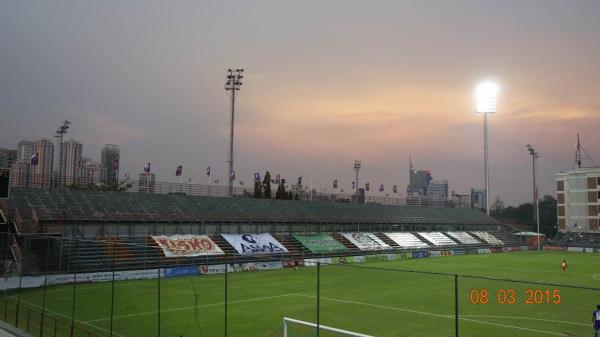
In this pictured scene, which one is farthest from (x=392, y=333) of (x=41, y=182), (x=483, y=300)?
(x=41, y=182)

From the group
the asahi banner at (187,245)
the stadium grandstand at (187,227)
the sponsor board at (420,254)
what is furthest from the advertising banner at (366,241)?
the asahi banner at (187,245)

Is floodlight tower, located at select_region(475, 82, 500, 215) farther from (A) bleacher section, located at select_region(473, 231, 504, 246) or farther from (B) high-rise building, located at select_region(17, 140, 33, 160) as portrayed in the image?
(B) high-rise building, located at select_region(17, 140, 33, 160)

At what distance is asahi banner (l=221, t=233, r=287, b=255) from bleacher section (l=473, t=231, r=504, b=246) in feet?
163

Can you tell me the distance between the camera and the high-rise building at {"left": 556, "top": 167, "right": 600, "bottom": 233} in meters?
108

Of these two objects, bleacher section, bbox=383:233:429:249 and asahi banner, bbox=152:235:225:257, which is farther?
bleacher section, bbox=383:233:429:249

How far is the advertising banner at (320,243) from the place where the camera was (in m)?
64.8

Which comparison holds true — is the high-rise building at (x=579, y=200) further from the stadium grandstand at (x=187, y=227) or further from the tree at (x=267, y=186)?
the tree at (x=267, y=186)

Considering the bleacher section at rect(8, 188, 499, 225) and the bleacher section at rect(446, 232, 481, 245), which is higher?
the bleacher section at rect(8, 188, 499, 225)

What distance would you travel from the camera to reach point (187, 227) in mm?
57438

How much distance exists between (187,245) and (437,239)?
48696mm

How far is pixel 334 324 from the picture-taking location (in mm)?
24875

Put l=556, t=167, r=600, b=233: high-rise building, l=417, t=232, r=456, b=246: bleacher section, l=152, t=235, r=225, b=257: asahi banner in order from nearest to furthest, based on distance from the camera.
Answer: l=152, t=235, r=225, b=257: asahi banner < l=417, t=232, r=456, b=246: bleacher section < l=556, t=167, r=600, b=233: high-rise building

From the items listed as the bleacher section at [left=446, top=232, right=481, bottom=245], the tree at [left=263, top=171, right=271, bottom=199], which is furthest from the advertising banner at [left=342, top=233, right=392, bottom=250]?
the tree at [left=263, top=171, right=271, bottom=199]

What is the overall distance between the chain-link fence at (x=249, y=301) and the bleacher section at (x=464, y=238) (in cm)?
4633
